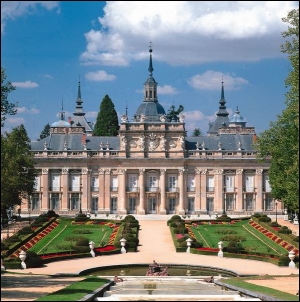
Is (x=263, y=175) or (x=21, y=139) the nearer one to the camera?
(x=21, y=139)

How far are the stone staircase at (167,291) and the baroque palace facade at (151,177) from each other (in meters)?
47.2

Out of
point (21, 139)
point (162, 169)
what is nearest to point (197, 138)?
point (162, 169)

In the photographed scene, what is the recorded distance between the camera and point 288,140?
2103 inches

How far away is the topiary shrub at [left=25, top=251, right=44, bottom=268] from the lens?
157 feet

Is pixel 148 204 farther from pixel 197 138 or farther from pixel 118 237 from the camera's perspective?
pixel 118 237

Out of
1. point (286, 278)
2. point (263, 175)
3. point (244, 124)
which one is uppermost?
point (244, 124)

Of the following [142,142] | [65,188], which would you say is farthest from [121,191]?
[65,188]

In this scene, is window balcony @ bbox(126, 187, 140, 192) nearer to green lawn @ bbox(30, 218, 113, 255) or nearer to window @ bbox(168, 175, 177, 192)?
window @ bbox(168, 175, 177, 192)

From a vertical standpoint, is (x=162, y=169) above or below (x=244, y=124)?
below

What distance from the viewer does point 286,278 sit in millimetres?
41219

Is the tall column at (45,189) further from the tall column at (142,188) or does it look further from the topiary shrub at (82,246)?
the topiary shrub at (82,246)

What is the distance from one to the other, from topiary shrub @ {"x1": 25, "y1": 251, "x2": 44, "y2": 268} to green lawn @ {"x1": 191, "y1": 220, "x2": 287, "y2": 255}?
17.2 m

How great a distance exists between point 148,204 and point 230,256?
3586cm

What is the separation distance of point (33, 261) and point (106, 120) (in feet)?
226
